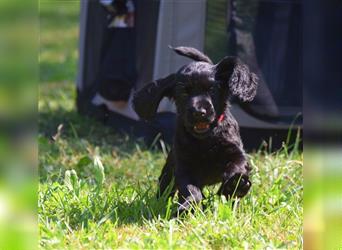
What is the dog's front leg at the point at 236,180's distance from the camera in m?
3.46

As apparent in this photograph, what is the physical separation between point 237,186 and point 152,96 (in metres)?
0.57

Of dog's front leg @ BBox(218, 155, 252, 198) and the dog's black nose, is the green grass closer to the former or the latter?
dog's front leg @ BBox(218, 155, 252, 198)

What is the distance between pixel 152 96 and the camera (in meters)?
3.59

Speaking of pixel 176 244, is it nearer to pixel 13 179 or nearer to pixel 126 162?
pixel 13 179

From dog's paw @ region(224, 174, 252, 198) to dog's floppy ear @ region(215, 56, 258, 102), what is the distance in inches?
13.8

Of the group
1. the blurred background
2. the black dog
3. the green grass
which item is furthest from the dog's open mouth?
the blurred background

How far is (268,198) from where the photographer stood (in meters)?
3.69

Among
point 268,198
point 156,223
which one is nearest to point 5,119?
point 156,223

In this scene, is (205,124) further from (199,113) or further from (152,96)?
(152,96)

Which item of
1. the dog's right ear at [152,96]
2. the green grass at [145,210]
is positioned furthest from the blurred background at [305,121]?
the dog's right ear at [152,96]

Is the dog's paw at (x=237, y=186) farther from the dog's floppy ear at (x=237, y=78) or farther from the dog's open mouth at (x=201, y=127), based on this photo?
the dog's floppy ear at (x=237, y=78)

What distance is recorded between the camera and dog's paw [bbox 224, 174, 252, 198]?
3.46m

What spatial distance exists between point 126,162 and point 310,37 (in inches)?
115

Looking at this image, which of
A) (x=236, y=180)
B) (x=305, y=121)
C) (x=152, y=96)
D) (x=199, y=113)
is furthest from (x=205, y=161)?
(x=305, y=121)
